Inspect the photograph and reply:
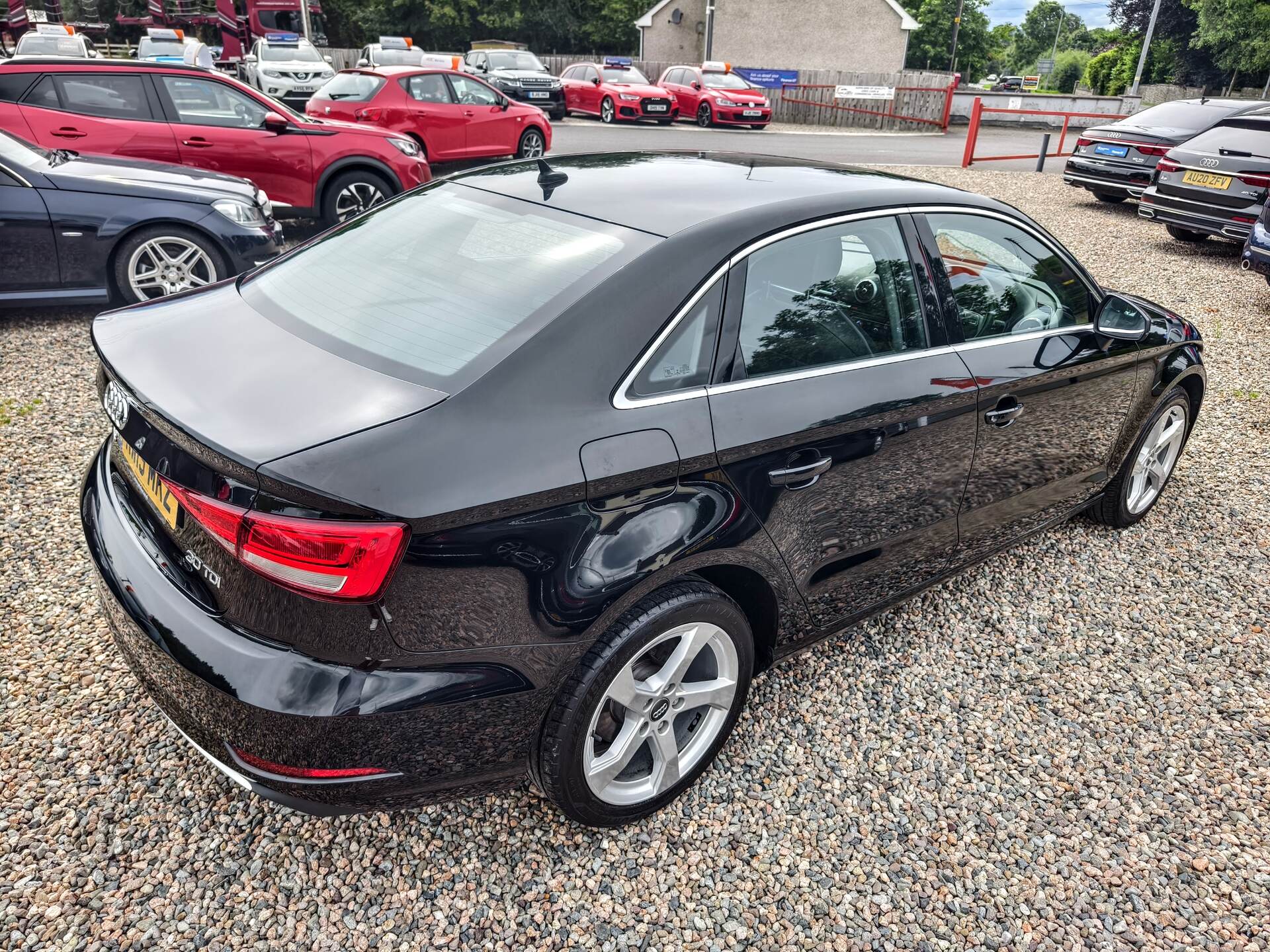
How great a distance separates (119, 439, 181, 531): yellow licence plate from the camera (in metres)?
1.98

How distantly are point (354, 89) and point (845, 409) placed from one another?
12.0m

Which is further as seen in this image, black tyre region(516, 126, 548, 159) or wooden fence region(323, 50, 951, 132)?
wooden fence region(323, 50, 951, 132)

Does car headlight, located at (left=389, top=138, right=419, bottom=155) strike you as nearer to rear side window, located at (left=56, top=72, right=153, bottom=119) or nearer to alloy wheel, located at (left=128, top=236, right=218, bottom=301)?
rear side window, located at (left=56, top=72, right=153, bottom=119)

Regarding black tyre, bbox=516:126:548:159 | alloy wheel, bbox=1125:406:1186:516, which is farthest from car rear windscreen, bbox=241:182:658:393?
black tyre, bbox=516:126:548:159

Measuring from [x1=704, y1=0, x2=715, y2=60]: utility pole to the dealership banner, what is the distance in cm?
969

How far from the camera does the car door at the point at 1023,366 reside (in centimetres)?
295

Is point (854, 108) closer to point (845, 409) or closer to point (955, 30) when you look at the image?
point (955, 30)

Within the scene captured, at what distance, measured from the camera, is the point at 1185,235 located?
1099cm

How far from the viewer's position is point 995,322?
306 cm

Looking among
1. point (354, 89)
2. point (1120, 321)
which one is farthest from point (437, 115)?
point (1120, 321)

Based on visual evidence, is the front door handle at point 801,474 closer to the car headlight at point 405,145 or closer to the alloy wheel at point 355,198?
the alloy wheel at point 355,198

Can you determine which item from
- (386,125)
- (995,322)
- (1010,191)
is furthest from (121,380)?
(1010,191)

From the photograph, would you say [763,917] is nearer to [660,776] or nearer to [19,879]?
[660,776]

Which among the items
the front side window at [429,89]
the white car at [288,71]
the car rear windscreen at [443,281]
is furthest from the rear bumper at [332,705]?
the white car at [288,71]
